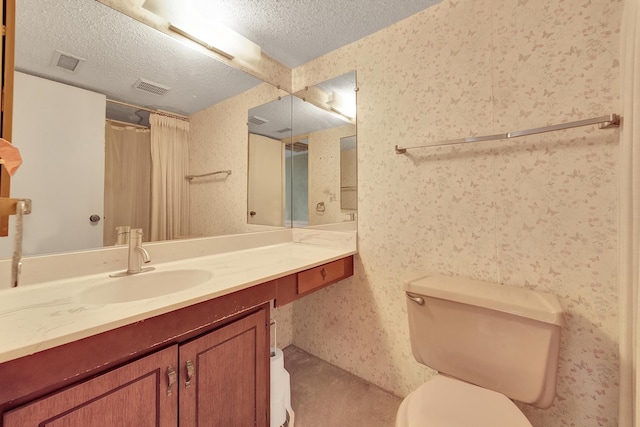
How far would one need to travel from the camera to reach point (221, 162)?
154 centimetres

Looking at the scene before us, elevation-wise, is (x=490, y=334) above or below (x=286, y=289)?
below

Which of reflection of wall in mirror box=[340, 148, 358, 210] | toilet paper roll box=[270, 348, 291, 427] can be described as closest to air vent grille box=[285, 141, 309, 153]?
reflection of wall in mirror box=[340, 148, 358, 210]

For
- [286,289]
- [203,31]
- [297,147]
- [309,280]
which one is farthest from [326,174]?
[203,31]

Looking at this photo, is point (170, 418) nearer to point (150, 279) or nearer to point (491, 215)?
point (150, 279)

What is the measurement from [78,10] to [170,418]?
156 cm

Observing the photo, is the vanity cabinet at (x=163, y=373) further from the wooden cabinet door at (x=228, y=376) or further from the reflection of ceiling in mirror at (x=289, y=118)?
the reflection of ceiling in mirror at (x=289, y=118)

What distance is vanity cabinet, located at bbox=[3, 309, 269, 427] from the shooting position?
616 millimetres

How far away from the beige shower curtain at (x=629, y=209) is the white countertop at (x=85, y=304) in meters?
1.07

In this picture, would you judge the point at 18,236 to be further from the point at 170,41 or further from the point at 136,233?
the point at 170,41

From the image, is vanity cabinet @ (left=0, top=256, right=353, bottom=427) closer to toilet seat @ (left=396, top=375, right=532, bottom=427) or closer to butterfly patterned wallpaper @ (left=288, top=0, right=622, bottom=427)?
toilet seat @ (left=396, top=375, right=532, bottom=427)

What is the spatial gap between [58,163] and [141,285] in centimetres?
56

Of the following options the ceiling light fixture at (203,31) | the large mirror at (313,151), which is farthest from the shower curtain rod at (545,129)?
the ceiling light fixture at (203,31)

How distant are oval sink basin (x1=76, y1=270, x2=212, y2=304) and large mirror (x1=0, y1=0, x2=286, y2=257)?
0.74ft

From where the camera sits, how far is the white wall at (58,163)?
36.9 inches
